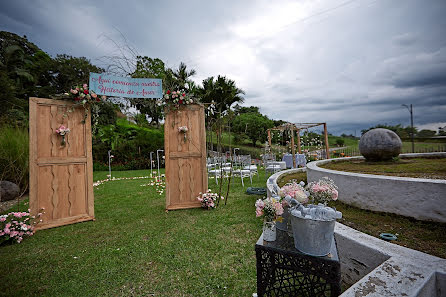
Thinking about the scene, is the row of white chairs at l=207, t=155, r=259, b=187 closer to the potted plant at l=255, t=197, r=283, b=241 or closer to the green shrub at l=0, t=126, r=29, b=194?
the potted plant at l=255, t=197, r=283, b=241

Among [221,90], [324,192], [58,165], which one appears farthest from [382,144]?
[221,90]

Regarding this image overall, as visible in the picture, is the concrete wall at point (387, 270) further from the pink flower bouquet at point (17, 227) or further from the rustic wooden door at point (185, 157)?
the pink flower bouquet at point (17, 227)

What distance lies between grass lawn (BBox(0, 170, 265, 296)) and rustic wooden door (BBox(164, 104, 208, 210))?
0.50 metres

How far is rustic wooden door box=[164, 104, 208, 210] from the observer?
458cm

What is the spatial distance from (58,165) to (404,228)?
5799 mm

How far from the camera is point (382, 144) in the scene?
4.62 metres

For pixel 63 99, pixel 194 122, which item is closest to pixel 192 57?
pixel 194 122

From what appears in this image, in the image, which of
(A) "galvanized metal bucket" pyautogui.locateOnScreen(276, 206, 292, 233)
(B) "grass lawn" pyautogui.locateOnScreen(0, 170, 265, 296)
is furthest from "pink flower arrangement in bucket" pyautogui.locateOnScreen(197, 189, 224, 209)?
(A) "galvanized metal bucket" pyautogui.locateOnScreen(276, 206, 292, 233)

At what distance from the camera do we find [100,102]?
4363 millimetres

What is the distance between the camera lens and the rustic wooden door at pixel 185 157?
458 centimetres

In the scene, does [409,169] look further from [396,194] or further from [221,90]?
[221,90]

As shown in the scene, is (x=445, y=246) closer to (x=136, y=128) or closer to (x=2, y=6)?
(x=2, y=6)

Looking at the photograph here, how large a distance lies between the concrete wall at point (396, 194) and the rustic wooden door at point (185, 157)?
2960 millimetres

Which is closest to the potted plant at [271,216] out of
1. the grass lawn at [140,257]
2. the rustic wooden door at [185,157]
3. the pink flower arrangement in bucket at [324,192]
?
the pink flower arrangement in bucket at [324,192]
